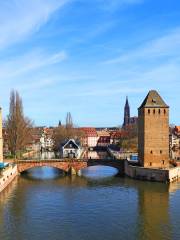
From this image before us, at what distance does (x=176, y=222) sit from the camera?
2688 centimetres

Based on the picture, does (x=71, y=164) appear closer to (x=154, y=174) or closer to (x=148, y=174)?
(x=148, y=174)

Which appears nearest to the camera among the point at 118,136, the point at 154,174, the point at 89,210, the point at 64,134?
the point at 89,210

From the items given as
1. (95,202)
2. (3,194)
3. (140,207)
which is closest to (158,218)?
(140,207)

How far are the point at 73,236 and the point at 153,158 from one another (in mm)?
25935

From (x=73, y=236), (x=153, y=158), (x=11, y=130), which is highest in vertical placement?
(x=11, y=130)

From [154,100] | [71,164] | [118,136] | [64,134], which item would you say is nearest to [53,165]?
[71,164]

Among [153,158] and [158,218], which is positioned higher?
[153,158]

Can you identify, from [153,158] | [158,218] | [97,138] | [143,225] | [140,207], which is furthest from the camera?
[97,138]

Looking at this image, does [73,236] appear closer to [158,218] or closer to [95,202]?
[158,218]

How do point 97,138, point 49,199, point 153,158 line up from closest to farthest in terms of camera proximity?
point 49,199, point 153,158, point 97,138

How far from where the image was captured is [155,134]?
1880 inches

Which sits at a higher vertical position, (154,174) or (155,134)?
(155,134)

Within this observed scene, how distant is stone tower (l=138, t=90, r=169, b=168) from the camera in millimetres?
47750

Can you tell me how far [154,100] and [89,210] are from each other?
2168 centimetres
